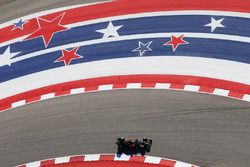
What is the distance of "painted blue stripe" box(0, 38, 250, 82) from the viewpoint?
2684cm

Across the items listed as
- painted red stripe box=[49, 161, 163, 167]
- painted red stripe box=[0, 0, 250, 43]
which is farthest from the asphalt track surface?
painted red stripe box=[0, 0, 250, 43]

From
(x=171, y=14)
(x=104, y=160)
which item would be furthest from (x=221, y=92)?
(x=104, y=160)

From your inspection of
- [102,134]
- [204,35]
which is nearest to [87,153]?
[102,134]

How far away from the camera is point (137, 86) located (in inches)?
1042

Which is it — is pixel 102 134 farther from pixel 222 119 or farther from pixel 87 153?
pixel 222 119

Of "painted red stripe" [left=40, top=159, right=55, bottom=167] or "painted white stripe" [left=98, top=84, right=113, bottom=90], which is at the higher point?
"painted white stripe" [left=98, top=84, right=113, bottom=90]

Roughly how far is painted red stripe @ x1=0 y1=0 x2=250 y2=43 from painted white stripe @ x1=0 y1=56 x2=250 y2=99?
4.48 metres

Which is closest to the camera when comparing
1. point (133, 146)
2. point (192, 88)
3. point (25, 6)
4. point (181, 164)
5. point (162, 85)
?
point (181, 164)

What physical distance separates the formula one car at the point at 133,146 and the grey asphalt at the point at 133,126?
44 centimetres

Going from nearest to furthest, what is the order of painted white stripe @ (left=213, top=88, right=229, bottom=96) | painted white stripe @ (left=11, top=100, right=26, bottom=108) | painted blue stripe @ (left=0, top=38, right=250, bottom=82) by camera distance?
1. painted white stripe @ (left=213, top=88, right=229, bottom=96)
2. painted blue stripe @ (left=0, top=38, right=250, bottom=82)
3. painted white stripe @ (left=11, top=100, right=26, bottom=108)

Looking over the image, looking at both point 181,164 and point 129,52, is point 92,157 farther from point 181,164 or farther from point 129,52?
point 129,52

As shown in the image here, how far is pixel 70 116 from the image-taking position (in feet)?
85.9

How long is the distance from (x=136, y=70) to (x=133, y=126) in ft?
13.7

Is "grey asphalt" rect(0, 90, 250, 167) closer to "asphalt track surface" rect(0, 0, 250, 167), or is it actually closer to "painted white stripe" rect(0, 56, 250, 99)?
"asphalt track surface" rect(0, 0, 250, 167)
